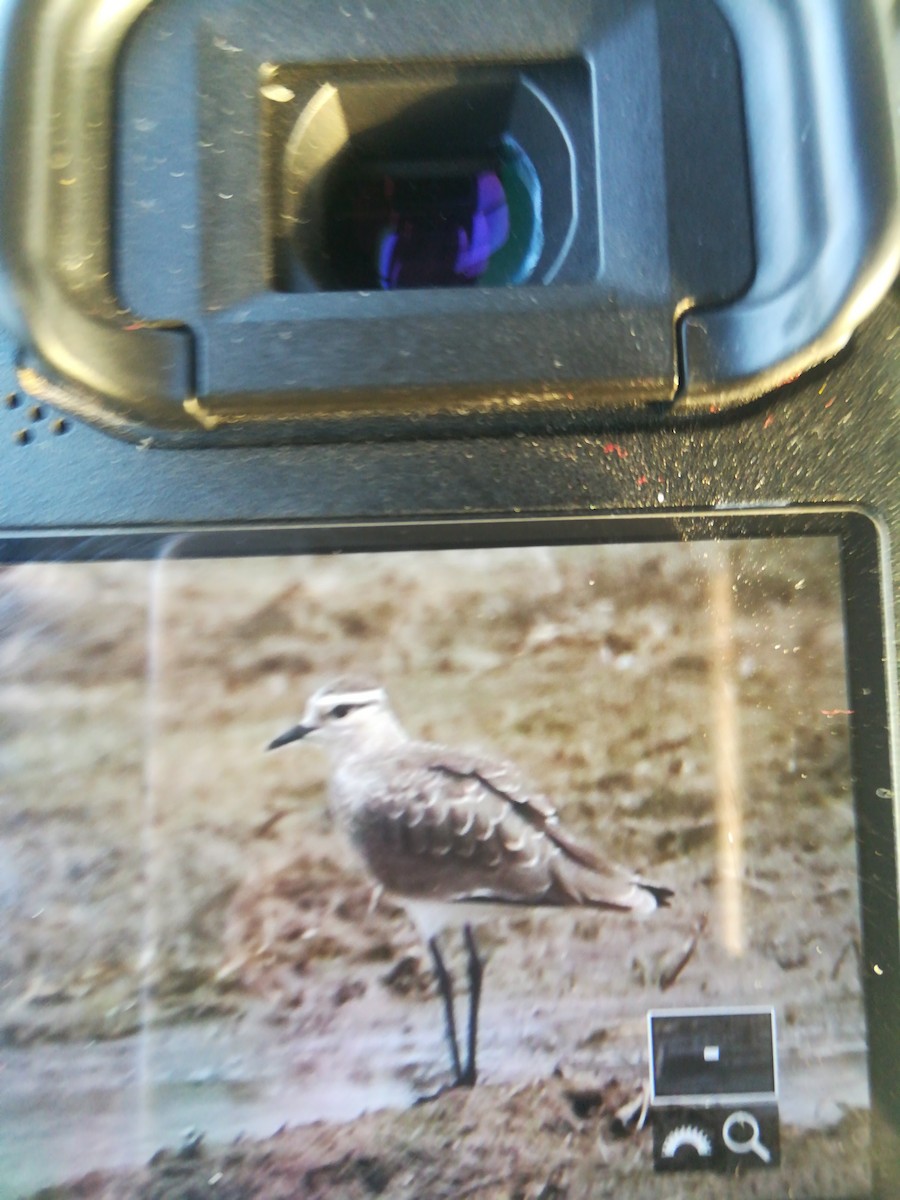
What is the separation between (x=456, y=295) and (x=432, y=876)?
1.03 feet

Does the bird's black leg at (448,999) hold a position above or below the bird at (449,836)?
below

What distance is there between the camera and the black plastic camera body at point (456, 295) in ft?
1.68

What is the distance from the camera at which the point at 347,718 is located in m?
0.54

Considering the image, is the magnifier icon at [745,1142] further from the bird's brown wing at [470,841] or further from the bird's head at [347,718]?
the bird's head at [347,718]

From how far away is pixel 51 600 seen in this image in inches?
21.6

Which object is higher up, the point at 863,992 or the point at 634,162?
the point at 634,162

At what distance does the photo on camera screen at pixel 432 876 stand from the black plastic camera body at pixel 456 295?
0.04m

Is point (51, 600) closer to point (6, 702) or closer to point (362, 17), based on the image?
point (6, 702)

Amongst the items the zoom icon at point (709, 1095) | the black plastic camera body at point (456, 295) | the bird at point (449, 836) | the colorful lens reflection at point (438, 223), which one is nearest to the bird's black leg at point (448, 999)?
the bird at point (449, 836)

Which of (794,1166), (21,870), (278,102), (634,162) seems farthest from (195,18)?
(794,1166)

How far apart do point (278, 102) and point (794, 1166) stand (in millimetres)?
642

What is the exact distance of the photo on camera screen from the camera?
535 millimetres

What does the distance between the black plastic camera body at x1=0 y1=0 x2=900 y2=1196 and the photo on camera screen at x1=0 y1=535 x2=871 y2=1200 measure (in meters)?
0.04

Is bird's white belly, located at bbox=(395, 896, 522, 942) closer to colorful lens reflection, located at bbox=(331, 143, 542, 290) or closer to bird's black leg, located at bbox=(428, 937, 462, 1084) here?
bird's black leg, located at bbox=(428, 937, 462, 1084)
